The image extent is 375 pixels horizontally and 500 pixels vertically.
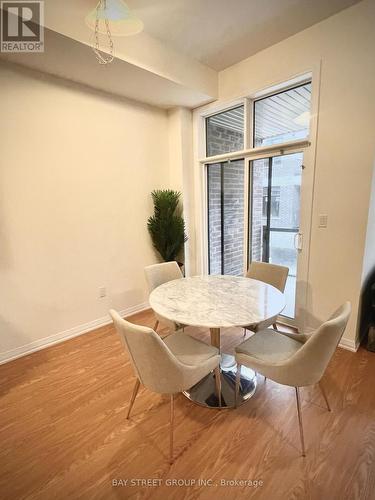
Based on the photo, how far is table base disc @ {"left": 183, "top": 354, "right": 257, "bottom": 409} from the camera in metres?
1.77

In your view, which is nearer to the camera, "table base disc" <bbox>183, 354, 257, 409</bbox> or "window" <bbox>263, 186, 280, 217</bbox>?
"table base disc" <bbox>183, 354, 257, 409</bbox>

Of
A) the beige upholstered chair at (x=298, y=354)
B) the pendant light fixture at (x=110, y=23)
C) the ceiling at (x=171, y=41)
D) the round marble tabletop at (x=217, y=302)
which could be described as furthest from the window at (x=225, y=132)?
the beige upholstered chair at (x=298, y=354)

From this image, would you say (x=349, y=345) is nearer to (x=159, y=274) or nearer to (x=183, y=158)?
(x=159, y=274)

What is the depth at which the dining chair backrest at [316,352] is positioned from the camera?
1.20 meters

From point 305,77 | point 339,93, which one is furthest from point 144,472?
point 305,77

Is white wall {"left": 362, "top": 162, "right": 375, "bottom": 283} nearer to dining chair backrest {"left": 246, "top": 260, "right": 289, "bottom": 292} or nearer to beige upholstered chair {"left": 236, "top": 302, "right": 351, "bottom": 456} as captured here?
dining chair backrest {"left": 246, "top": 260, "right": 289, "bottom": 292}

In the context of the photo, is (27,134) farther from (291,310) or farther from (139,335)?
(291,310)

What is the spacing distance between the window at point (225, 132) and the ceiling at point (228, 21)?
663 millimetres

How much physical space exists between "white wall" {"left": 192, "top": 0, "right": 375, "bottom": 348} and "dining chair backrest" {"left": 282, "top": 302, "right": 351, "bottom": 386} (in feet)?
3.56

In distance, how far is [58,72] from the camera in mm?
2307

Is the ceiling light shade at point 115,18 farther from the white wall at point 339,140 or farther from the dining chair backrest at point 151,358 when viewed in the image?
the dining chair backrest at point 151,358

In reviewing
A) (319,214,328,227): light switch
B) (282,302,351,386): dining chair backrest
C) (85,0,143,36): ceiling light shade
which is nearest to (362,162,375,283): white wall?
(319,214,328,227): light switch

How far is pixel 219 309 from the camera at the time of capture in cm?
159

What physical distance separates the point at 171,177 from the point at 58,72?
5.52 ft
